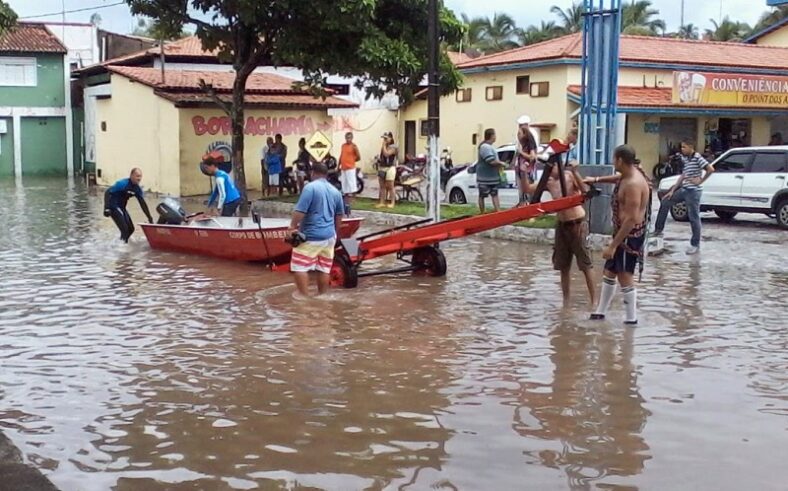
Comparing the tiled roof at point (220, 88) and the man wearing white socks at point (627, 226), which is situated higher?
the tiled roof at point (220, 88)

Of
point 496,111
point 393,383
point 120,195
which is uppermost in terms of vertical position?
point 496,111

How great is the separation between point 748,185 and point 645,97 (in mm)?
12341

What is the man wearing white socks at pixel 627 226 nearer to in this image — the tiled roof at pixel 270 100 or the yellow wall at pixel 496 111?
the tiled roof at pixel 270 100

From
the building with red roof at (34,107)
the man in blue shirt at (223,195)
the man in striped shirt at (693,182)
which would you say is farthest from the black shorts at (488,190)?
the building with red roof at (34,107)

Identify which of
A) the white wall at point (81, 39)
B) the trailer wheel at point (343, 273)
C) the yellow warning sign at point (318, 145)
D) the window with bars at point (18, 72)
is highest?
the white wall at point (81, 39)

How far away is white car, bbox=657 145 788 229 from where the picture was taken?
17984mm

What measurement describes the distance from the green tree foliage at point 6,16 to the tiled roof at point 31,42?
24998 millimetres

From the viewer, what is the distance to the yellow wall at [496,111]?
101 ft

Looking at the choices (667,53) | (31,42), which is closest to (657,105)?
(667,53)

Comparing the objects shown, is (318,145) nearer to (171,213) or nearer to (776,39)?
(171,213)

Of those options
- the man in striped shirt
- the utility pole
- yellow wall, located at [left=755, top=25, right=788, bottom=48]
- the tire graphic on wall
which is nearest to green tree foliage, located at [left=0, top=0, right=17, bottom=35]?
the utility pole

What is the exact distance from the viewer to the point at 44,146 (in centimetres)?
4106

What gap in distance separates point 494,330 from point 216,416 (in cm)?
353

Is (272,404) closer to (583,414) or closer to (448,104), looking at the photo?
(583,414)
